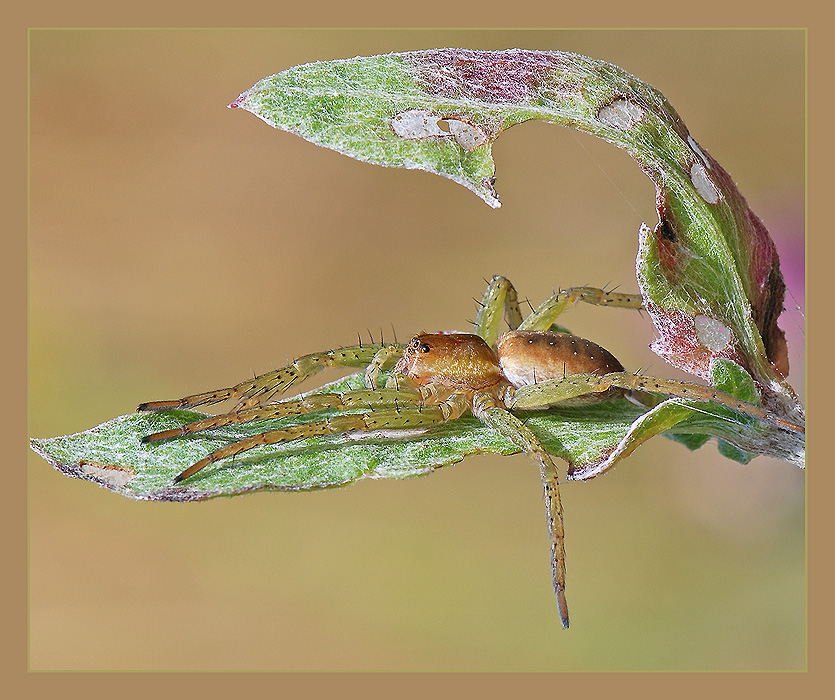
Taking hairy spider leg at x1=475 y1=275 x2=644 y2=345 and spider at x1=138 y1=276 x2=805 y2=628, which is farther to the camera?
hairy spider leg at x1=475 y1=275 x2=644 y2=345

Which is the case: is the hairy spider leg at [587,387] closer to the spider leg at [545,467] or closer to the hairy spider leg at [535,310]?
the spider leg at [545,467]

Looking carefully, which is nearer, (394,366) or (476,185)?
(476,185)

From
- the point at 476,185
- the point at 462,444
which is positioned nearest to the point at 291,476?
the point at 462,444

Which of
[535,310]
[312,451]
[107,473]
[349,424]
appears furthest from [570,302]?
[107,473]

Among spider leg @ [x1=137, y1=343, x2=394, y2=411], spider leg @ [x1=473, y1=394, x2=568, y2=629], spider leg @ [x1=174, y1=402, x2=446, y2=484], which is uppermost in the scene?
spider leg @ [x1=137, y1=343, x2=394, y2=411]

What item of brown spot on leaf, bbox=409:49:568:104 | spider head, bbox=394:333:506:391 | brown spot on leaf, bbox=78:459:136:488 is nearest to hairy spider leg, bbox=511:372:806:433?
spider head, bbox=394:333:506:391

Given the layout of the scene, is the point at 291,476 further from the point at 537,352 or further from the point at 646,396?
the point at 646,396

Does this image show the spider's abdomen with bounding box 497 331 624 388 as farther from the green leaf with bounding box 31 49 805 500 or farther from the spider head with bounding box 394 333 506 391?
the green leaf with bounding box 31 49 805 500

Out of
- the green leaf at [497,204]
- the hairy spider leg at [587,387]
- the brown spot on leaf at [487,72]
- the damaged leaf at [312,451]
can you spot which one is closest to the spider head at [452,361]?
the hairy spider leg at [587,387]
